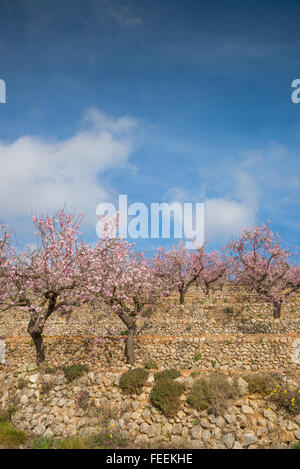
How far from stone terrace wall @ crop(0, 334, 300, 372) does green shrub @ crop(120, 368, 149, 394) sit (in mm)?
6257

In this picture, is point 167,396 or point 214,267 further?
point 214,267

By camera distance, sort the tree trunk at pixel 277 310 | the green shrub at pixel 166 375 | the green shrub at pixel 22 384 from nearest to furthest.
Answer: the green shrub at pixel 166 375, the green shrub at pixel 22 384, the tree trunk at pixel 277 310

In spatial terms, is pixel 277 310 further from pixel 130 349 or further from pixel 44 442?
pixel 44 442

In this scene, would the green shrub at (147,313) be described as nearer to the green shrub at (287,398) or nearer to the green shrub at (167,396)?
the green shrub at (167,396)

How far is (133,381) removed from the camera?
39.9ft

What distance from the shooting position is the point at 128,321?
59.9 feet

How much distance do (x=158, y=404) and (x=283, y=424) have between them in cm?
441

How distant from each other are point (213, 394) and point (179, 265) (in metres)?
26.3

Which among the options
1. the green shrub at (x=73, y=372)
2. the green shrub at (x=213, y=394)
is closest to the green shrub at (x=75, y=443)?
the green shrub at (x=73, y=372)

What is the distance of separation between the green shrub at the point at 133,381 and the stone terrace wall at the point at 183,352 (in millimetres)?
6257

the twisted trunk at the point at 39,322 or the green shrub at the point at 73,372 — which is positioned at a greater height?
the twisted trunk at the point at 39,322

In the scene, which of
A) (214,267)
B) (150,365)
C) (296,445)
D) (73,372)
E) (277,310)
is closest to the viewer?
(296,445)

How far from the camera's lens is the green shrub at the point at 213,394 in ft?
34.3

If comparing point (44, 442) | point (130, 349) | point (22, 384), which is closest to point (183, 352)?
point (130, 349)
